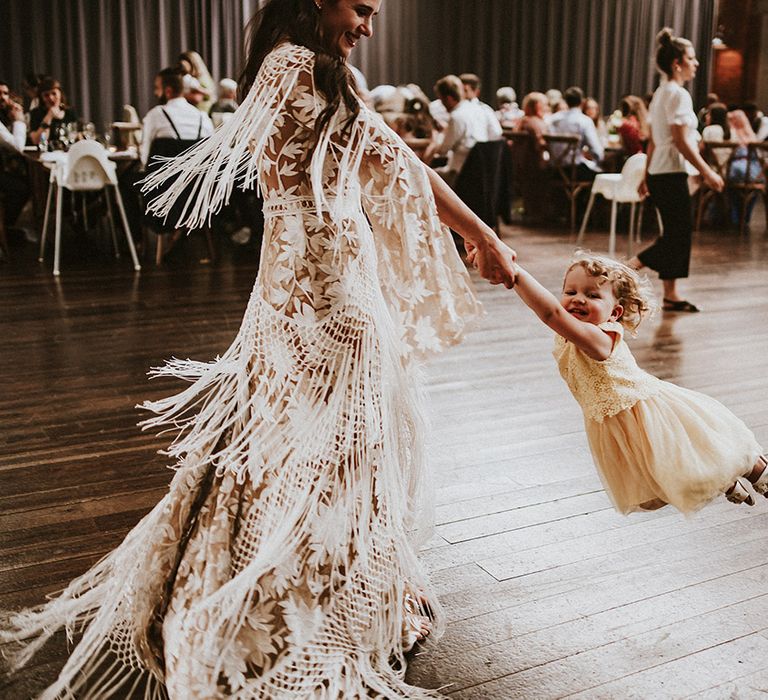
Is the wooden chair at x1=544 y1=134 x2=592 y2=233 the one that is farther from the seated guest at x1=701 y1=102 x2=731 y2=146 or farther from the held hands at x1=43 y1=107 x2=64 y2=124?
the held hands at x1=43 y1=107 x2=64 y2=124

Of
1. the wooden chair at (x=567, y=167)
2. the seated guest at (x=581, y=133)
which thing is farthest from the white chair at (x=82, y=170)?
the seated guest at (x=581, y=133)

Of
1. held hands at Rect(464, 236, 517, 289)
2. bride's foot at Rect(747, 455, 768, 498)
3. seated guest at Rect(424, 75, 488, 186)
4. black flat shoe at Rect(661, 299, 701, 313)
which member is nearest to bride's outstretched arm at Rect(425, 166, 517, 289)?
held hands at Rect(464, 236, 517, 289)

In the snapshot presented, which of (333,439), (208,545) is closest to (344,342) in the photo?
(333,439)

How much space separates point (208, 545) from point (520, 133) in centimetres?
806

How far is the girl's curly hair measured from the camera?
78.5 inches

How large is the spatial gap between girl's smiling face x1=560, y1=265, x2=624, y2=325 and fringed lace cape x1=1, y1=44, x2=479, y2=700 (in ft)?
1.31

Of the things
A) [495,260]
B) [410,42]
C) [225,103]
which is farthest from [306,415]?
[410,42]

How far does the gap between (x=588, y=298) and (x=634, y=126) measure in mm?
6979

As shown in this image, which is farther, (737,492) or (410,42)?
(410,42)

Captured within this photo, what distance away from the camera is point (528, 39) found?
1555 centimetres

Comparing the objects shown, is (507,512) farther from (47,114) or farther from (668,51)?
(47,114)

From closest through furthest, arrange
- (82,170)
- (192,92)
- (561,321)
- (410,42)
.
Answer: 1. (561,321)
2. (82,170)
3. (192,92)
4. (410,42)

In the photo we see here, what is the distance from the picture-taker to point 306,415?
1.63 metres

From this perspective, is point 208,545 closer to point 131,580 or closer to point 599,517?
point 131,580
